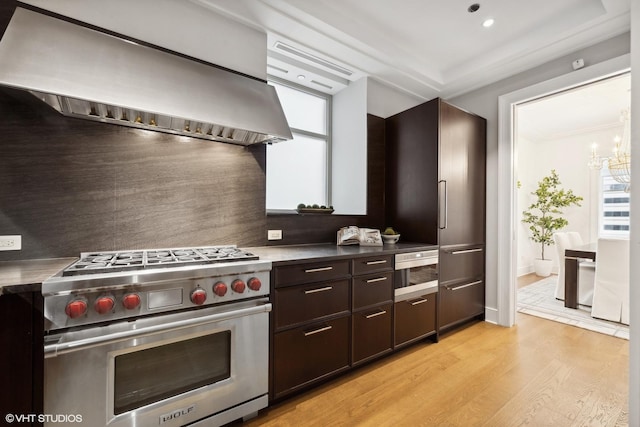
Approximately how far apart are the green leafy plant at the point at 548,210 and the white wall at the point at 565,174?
13cm

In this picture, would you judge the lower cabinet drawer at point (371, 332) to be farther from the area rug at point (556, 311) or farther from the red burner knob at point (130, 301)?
the area rug at point (556, 311)

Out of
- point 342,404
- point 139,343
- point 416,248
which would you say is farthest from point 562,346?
point 139,343

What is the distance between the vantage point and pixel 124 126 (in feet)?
6.01

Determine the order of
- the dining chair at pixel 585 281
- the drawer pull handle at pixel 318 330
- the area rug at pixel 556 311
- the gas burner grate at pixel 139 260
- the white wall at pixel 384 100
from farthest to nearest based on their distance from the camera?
the dining chair at pixel 585 281 < the white wall at pixel 384 100 < the area rug at pixel 556 311 < the drawer pull handle at pixel 318 330 < the gas burner grate at pixel 139 260

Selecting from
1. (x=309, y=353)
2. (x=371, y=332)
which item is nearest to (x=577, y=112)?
(x=371, y=332)

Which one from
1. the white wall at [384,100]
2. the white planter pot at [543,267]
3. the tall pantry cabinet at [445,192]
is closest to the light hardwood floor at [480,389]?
the tall pantry cabinet at [445,192]

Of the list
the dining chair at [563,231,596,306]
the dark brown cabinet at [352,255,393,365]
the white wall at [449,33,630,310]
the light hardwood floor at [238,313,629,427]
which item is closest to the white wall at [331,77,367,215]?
the dark brown cabinet at [352,255,393,365]

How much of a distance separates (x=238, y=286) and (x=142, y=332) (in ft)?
1.55

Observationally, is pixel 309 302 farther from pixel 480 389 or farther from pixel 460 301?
pixel 460 301

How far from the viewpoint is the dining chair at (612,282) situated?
3014 millimetres

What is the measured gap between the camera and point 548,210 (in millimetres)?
5578

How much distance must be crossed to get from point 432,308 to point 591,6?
277 cm

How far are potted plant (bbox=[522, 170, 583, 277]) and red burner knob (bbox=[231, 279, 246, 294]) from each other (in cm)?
610

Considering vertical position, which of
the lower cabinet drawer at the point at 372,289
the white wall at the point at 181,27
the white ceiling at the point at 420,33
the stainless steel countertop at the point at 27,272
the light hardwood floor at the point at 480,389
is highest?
the white ceiling at the point at 420,33
